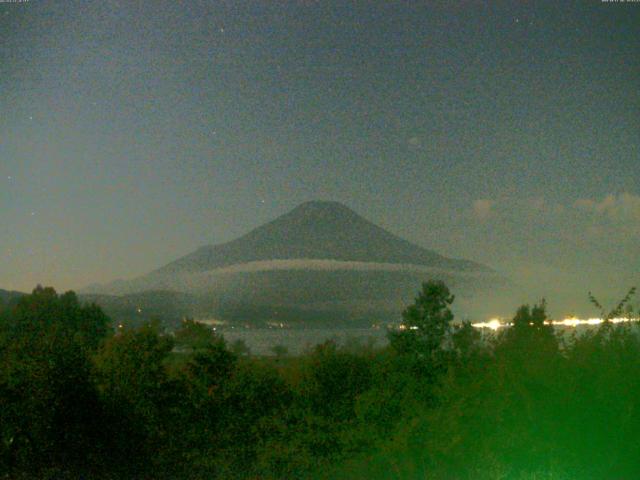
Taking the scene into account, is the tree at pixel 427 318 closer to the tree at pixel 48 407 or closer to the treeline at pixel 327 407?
→ the treeline at pixel 327 407

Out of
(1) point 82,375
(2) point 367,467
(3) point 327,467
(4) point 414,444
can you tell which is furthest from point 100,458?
(4) point 414,444

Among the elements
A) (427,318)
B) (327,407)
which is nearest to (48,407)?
(327,407)

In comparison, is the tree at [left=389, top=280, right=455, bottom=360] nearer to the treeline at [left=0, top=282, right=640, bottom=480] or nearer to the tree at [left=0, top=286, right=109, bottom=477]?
the treeline at [left=0, top=282, right=640, bottom=480]

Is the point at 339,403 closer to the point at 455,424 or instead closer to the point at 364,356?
the point at 364,356

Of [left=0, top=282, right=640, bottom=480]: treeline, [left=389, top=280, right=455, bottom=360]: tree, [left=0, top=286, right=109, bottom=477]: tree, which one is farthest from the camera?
[left=389, top=280, right=455, bottom=360]: tree

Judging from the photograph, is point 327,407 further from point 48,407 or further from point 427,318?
point 427,318

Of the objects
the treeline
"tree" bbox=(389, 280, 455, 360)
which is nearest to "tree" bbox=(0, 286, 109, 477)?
the treeline

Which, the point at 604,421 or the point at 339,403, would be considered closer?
the point at 604,421

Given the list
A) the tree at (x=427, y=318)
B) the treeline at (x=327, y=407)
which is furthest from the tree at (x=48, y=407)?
the tree at (x=427, y=318)

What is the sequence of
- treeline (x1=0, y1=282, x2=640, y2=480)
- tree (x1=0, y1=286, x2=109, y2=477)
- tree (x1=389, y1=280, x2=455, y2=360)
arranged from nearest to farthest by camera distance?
treeline (x1=0, y1=282, x2=640, y2=480)
tree (x1=0, y1=286, x2=109, y2=477)
tree (x1=389, y1=280, x2=455, y2=360)
